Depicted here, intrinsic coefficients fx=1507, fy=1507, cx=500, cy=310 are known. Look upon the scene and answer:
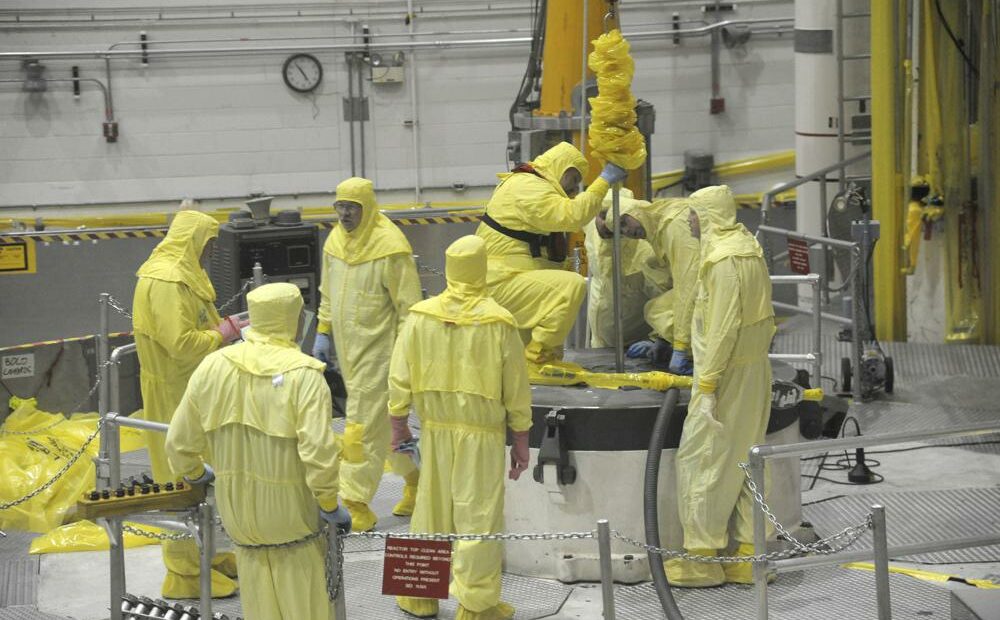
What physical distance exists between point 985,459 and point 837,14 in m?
4.25

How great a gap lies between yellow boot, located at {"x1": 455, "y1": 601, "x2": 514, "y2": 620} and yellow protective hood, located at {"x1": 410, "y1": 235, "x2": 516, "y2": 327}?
1.21 metres

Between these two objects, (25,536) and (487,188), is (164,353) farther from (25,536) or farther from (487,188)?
(487,188)

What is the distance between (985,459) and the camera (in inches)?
343

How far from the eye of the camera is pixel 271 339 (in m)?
5.44

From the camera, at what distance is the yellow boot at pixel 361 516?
7.62 meters

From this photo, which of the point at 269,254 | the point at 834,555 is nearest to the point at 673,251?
the point at 834,555

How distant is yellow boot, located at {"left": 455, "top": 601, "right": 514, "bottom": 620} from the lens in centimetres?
628

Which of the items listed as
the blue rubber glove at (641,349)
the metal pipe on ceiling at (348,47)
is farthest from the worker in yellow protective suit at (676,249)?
the metal pipe on ceiling at (348,47)

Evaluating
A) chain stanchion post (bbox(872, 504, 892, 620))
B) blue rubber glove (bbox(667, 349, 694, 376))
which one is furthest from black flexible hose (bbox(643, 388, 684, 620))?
chain stanchion post (bbox(872, 504, 892, 620))

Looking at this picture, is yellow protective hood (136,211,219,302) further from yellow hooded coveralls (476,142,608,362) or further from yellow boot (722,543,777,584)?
yellow boot (722,543,777,584)

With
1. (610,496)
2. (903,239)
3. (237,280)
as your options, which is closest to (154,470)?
(610,496)

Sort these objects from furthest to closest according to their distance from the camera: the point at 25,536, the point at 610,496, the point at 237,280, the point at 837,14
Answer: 1. the point at 837,14
2. the point at 237,280
3. the point at 25,536
4. the point at 610,496

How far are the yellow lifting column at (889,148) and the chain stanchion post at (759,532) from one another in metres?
5.99

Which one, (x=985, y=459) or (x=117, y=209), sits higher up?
(x=117, y=209)
